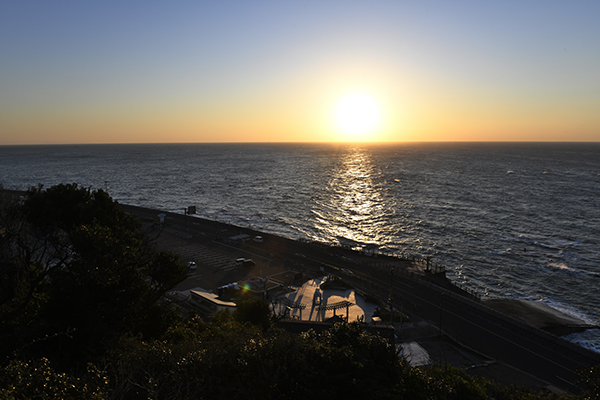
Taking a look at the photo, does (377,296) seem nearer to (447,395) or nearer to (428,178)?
(447,395)

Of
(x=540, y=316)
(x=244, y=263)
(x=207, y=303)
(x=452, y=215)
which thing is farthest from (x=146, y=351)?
(x=452, y=215)

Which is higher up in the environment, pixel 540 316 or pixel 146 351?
pixel 146 351

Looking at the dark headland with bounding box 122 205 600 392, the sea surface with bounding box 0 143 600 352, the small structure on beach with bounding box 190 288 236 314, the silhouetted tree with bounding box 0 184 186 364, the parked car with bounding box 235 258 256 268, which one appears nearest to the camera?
the silhouetted tree with bounding box 0 184 186 364

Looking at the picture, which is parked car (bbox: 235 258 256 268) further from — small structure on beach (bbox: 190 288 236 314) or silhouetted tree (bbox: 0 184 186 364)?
silhouetted tree (bbox: 0 184 186 364)

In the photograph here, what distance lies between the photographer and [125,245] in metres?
18.8

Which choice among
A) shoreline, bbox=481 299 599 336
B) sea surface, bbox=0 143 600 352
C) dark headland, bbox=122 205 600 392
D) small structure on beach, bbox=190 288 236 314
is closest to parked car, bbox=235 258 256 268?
dark headland, bbox=122 205 600 392

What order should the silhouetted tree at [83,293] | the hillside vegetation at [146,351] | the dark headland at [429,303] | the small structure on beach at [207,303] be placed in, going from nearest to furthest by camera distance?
the hillside vegetation at [146,351] < the silhouetted tree at [83,293] < the dark headland at [429,303] < the small structure on beach at [207,303]

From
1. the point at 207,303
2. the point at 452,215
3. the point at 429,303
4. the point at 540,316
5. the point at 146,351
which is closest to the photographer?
the point at 146,351

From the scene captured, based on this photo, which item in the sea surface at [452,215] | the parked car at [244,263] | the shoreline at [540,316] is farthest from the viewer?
the sea surface at [452,215]

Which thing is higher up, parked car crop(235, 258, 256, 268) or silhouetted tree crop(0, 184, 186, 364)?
silhouetted tree crop(0, 184, 186, 364)

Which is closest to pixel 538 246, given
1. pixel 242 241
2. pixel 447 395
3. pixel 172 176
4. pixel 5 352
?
pixel 242 241

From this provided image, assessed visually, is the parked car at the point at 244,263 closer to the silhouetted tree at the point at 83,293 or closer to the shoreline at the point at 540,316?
the silhouetted tree at the point at 83,293

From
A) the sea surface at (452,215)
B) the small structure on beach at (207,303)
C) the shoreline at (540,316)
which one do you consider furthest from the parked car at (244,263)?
the shoreline at (540,316)

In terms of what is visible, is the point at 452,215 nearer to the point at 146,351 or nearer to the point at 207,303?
the point at 207,303
